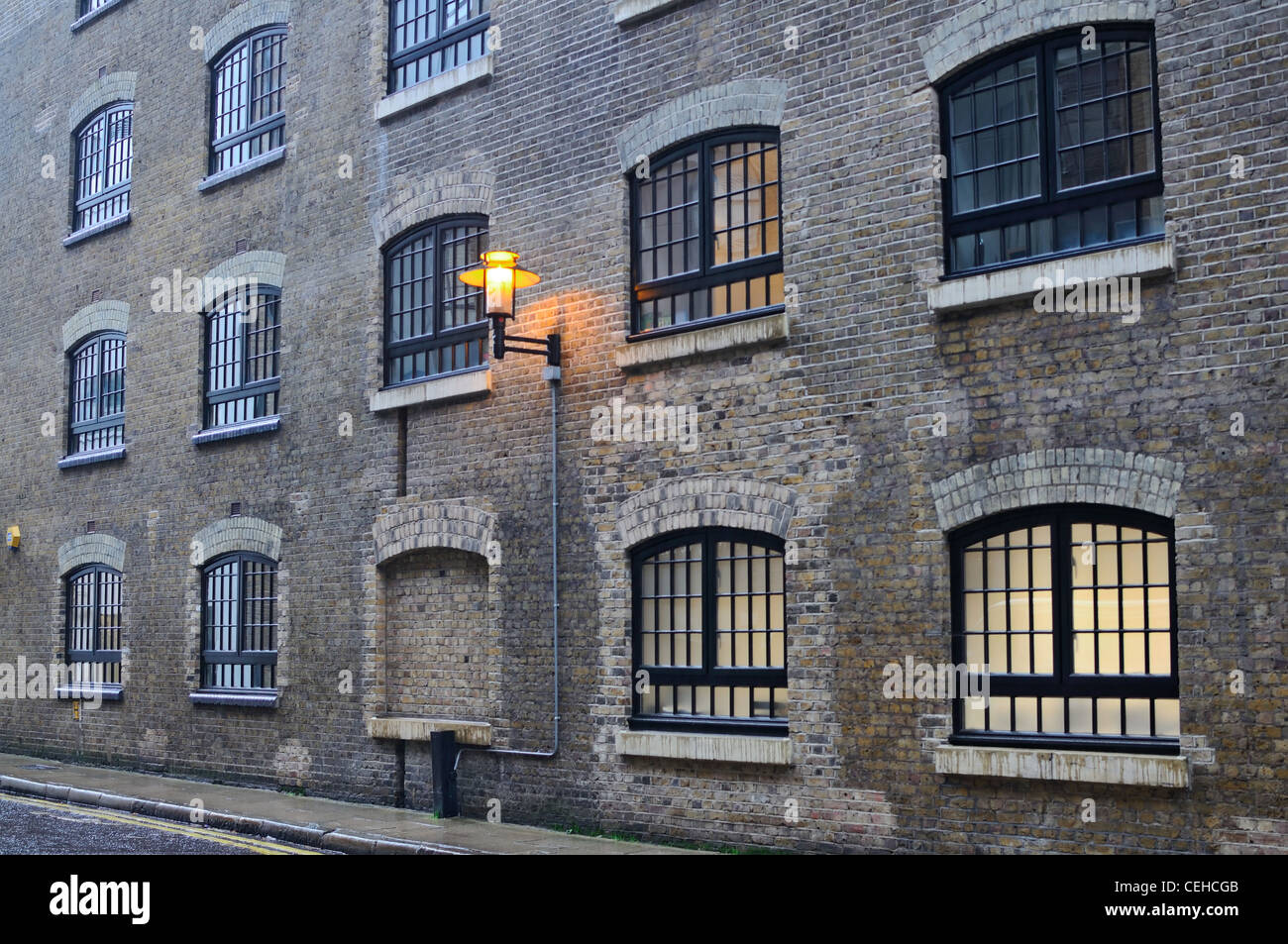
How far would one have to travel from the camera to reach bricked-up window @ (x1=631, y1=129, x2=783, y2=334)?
507 inches

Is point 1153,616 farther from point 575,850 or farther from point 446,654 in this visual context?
point 446,654

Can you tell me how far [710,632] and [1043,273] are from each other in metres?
4.40

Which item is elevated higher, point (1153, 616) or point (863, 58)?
point (863, 58)

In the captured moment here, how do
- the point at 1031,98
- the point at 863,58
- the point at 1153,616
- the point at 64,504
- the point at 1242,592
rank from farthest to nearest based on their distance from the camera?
the point at 64,504 < the point at 863,58 < the point at 1031,98 < the point at 1153,616 < the point at 1242,592

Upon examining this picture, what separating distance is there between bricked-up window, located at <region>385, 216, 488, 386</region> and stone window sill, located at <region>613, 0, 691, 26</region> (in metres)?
2.79

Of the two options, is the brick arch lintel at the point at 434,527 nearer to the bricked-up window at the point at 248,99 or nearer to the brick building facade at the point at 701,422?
the brick building facade at the point at 701,422

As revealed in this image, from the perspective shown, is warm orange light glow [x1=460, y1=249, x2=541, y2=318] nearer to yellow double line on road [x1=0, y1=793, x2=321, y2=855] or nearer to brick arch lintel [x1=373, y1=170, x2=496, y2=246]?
brick arch lintel [x1=373, y1=170, x2=496, y2=246]

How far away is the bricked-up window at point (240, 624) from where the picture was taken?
712 inches

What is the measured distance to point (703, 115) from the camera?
1310 cm

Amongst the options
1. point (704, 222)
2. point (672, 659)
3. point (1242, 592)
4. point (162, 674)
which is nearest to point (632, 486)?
point (672, 659)

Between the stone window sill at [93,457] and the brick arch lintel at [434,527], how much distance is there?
637 centimetres

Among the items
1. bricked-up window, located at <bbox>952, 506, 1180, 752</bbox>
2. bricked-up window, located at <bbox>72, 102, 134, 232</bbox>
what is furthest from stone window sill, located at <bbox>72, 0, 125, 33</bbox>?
bricked-up window, located at <bbox>952, 506, 1180, 752</bbox>

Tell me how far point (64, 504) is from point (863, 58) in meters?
15.2

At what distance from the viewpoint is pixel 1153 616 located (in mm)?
10164
